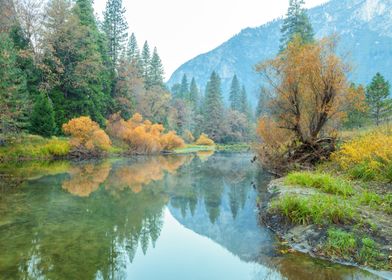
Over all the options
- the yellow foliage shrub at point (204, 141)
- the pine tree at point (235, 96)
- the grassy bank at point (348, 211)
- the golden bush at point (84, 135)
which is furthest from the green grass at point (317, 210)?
the pine tree at point (235, 96)

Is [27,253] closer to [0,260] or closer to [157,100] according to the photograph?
[0,260]

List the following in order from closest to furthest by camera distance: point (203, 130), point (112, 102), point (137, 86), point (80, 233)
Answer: point (80, 233)
point (112, 102)
point (137, 86)
point (203, 130)

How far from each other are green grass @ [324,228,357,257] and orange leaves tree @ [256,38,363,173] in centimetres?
1031

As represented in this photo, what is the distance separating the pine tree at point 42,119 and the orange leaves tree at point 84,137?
1.37 metres

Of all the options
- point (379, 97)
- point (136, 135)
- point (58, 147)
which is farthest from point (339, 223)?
point (136, 135)

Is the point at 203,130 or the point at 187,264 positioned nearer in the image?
the point at 187,264

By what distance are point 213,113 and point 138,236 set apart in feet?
224

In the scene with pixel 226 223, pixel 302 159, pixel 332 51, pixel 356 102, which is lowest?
pixel 226 223

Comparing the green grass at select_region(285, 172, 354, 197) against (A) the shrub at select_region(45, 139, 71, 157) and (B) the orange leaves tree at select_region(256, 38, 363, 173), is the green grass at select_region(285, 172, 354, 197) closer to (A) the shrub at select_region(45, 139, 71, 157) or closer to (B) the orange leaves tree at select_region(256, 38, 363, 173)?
(B) the orange leaves tree at select_region(256, 38, 363, 173)

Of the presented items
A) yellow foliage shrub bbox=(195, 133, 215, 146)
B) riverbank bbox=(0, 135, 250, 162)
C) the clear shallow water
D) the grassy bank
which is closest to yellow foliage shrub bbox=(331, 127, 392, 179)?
the grassy bank

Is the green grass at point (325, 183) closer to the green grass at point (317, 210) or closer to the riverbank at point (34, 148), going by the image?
the green grass at point (317, 210)

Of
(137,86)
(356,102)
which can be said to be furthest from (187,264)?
(137,86)

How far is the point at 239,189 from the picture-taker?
16.7m

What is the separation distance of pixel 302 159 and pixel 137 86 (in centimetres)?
3583
